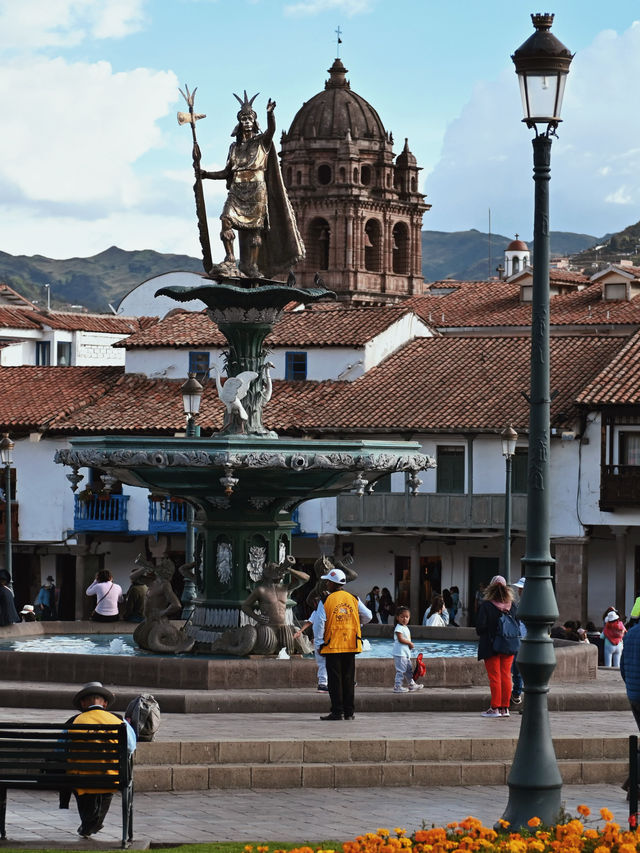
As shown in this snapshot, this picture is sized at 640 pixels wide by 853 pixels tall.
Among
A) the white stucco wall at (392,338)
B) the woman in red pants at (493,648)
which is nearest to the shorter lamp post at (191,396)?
the woman in red pants at (493,648)

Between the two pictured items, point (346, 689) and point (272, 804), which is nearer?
point (272, 804)

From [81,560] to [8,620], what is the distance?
25.4 metres

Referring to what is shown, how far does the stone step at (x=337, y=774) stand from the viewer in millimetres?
15586

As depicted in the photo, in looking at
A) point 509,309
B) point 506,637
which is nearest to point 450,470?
point 509,309

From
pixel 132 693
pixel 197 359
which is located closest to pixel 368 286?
pixel 197 359

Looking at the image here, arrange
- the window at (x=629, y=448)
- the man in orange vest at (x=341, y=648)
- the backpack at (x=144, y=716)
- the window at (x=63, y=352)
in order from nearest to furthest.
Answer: the backpack at (x=144, y=716), the man in orange vest at (x=341, y=648), the window at (x=629, y=448), the window at (x=63, y=352)

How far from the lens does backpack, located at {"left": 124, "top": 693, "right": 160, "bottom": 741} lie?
15.3m

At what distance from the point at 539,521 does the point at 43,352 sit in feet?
186

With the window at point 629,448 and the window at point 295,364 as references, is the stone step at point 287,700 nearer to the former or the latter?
the window at point 629,448

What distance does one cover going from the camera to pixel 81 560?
166ft

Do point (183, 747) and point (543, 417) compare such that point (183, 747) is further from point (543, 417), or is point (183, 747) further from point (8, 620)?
point (8, 620)

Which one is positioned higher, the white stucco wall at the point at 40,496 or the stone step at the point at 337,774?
the white stucco wall at the point at 40,496

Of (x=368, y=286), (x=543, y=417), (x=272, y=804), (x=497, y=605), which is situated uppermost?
(x=368, y=286)

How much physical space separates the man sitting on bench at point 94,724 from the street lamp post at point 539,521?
102 inches
